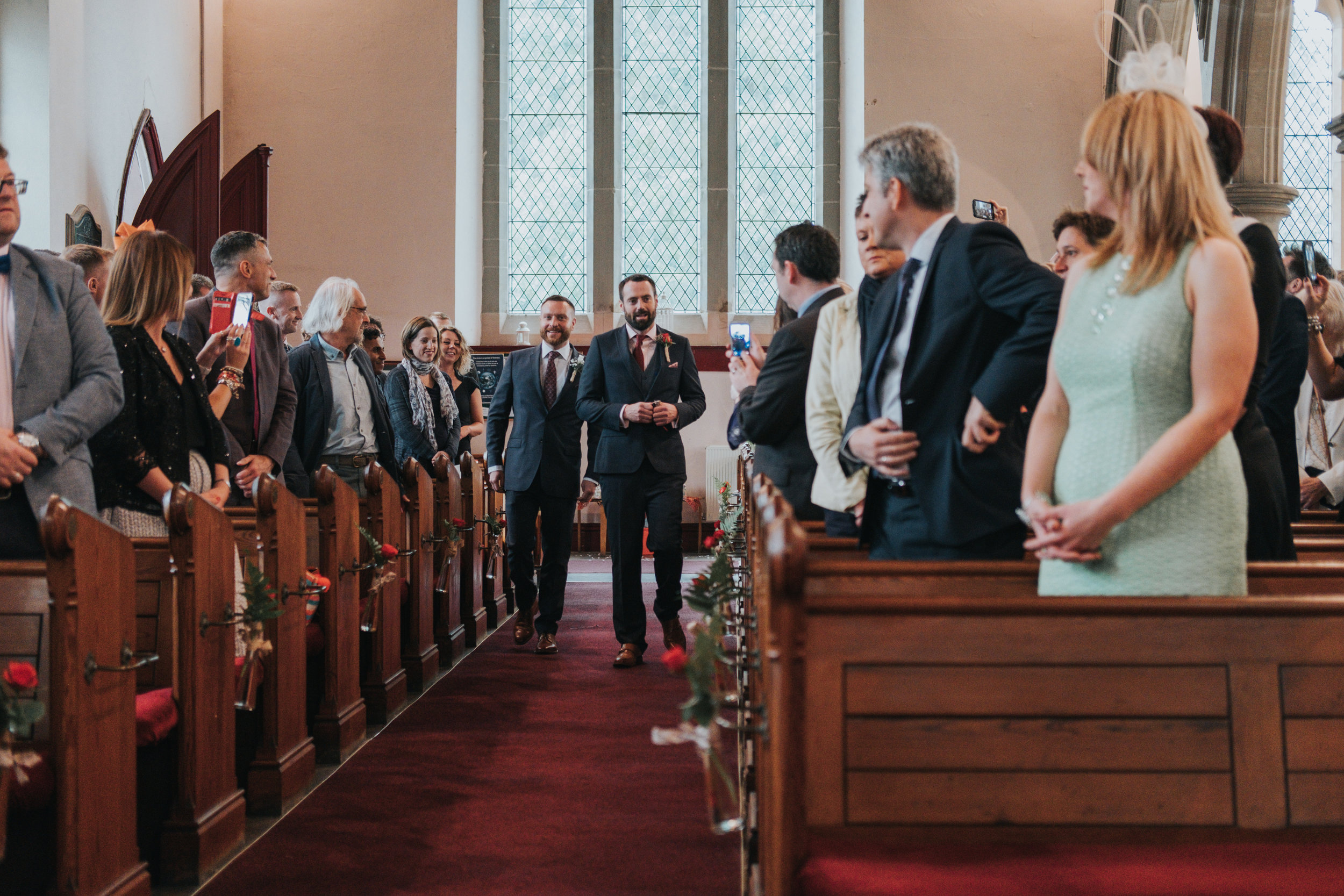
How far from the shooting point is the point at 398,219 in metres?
9.35

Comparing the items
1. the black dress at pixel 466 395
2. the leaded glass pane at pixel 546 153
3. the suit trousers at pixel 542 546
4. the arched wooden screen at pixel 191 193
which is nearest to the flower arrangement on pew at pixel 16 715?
the suit trousers at pixel 542 546

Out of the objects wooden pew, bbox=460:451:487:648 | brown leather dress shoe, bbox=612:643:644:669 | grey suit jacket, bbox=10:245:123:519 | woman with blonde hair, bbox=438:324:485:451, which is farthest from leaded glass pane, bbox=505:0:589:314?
grey suit jacket, bbox=10:245:123:519

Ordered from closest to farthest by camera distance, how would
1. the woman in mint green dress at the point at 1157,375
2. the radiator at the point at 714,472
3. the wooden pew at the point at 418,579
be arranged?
the woman in mint green dress at the point at 1157,375 → the wooden pew at the point at 418,579 → the radiator at the point at 714,472

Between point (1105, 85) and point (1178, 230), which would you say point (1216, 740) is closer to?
point (1178, 230)

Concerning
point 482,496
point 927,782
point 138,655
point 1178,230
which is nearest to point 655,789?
point 138,655

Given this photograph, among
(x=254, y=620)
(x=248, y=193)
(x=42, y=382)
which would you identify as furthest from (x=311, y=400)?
(x=248, y=193)

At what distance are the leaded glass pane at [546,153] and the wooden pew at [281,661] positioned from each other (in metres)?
7.11

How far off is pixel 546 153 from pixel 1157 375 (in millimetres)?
9042

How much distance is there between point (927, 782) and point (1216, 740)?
0.35 metres

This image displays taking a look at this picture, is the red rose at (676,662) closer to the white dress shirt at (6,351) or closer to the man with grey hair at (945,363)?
the man with grey hair at (945,363)

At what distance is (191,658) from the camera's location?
2.49 metres

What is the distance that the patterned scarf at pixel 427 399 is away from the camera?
5.58 metres

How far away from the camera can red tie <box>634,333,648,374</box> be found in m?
4.96

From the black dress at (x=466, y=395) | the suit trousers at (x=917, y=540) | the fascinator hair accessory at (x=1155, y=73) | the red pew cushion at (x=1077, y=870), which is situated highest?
the fascinator hair accessory at (x=1155, y=73)
